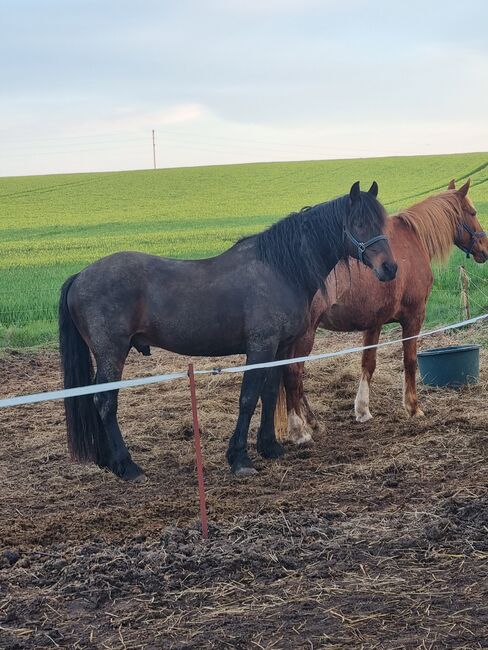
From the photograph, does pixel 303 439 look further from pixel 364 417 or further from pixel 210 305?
pixel 210 305

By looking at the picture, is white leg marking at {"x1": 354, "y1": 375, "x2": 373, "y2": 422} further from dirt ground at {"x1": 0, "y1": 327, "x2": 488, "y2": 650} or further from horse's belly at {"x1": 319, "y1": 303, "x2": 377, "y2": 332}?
horse's belly at {"x1": 319, "y1": 303, "x2": 377, "y2": 332}

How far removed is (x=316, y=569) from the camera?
13.9 ft

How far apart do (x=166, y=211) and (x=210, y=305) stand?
33.2m

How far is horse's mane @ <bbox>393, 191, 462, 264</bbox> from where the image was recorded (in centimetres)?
840

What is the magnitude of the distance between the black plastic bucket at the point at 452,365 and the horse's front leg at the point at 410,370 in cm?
62

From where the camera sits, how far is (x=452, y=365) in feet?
29.1

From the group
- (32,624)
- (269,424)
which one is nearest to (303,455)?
(269,424)

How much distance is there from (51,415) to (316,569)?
4.85 m

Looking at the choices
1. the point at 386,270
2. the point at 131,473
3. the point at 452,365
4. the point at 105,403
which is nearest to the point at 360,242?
the point at 386,270

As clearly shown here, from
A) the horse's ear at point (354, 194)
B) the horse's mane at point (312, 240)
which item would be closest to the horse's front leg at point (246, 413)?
the horse's mane at point (312, 240)

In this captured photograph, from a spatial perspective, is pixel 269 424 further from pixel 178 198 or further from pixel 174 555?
pixel 178 198

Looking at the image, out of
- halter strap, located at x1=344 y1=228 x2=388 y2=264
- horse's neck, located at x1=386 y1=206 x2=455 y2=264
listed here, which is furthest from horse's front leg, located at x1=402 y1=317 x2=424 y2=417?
halter strap, located at x1=344 y1=228 x2=388 y2=264

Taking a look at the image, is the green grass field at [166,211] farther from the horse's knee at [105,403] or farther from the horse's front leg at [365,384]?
the horse's knee at [105,403]

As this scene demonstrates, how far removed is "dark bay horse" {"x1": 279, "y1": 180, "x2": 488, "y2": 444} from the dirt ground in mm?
317
